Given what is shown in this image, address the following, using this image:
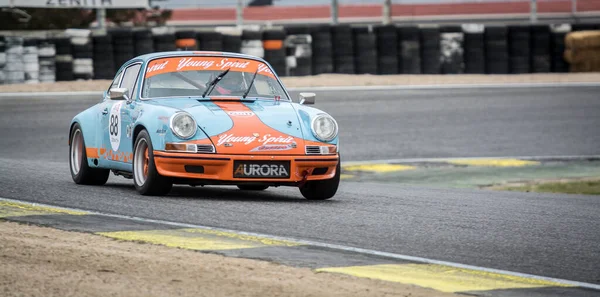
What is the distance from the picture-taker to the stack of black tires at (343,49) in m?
23.1

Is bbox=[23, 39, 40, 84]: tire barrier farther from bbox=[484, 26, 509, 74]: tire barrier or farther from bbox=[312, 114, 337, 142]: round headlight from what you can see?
bbox=[312, 114, 337, 142]: round headlight

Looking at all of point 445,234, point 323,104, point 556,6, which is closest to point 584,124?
point 323,104

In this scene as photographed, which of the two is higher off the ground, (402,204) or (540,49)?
(402,204)

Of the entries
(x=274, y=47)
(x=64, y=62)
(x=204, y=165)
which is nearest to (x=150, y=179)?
(x=204, y=165)

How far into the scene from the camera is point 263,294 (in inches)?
206

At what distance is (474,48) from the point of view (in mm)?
23797

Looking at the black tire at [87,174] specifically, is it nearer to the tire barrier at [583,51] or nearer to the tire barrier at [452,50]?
the tire barrier at [452,50]

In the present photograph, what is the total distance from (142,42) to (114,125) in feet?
40.1

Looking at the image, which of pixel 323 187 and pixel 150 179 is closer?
pixel 150 179

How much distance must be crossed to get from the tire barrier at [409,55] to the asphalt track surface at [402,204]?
441cm

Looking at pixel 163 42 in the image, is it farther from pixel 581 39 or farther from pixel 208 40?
pixel 581 39

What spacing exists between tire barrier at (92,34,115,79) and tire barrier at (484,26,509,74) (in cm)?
746

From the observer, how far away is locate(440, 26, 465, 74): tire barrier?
23.6 metres

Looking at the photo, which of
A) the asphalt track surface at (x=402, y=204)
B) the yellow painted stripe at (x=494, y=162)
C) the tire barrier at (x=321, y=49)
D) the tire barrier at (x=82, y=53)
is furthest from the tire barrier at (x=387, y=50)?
the yellow painted stripe at (x=494, y=162)
